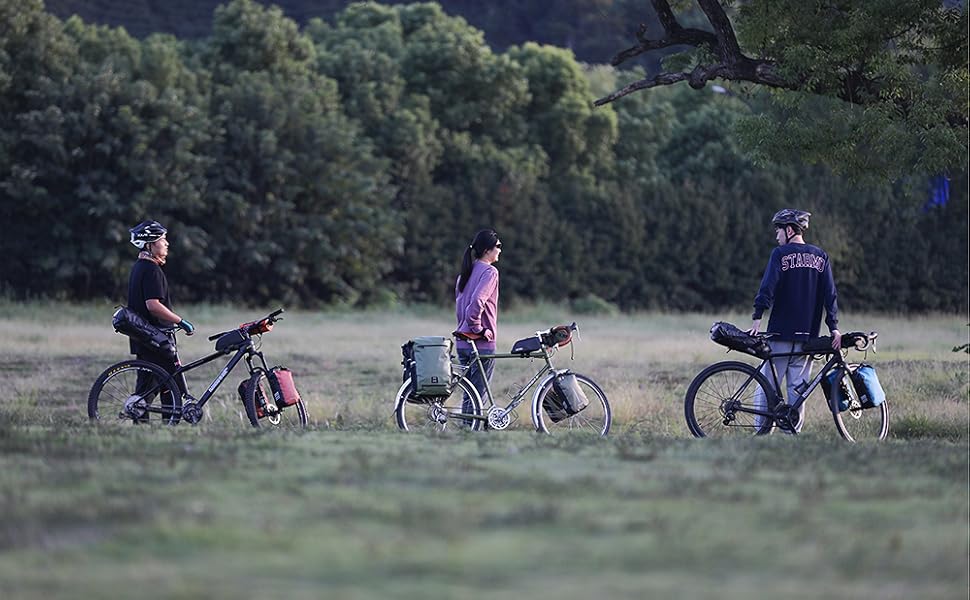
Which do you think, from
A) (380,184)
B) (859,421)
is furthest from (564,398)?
(380,184)

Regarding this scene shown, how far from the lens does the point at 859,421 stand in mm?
15984

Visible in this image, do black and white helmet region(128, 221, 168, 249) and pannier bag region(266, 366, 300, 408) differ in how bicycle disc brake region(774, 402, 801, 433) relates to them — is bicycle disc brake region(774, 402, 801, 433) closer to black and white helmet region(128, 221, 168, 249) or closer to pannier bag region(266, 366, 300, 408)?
pannier bag region(266, 366, 300, 408)

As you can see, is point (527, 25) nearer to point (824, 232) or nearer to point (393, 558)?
point (824, 232)

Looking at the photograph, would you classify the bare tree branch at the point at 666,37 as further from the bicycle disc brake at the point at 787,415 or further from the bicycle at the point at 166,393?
the bicycle at the point at 166,393

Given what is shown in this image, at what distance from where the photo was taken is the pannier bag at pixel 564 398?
13219mm

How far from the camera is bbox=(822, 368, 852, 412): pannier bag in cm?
1314

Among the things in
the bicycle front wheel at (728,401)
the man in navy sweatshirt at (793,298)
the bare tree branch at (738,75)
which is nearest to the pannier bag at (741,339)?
the bicycle front wheel at (728,401)

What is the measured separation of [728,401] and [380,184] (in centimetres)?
3630

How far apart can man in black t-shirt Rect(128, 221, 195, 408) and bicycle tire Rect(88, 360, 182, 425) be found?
16 centimetres

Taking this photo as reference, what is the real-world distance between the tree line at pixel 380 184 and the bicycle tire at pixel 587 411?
30.2m

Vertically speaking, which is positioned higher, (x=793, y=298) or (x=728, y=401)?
(x=793, y=298)

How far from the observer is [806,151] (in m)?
17.2

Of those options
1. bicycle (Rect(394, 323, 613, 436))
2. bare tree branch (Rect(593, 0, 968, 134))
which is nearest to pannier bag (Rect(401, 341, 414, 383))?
bicycle (Rect(394, 323, 613, 436))

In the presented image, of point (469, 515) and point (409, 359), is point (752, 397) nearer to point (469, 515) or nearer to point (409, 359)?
point (409, 359)
